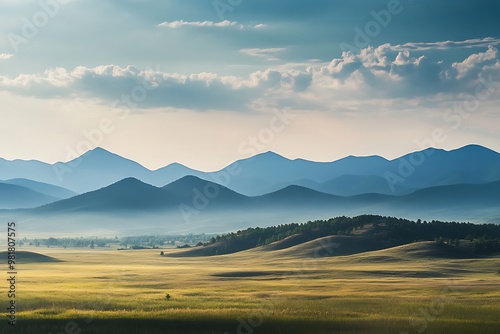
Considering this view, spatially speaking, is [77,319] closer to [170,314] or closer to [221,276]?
[170,314]

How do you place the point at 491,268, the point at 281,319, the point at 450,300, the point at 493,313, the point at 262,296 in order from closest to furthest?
the point at 281,319 → the point at 493,313 → the point at 450,300 → the point at 262,296 → the point at 491,268

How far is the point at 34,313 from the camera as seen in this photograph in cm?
8144

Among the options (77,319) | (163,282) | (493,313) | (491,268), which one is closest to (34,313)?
(77,319)

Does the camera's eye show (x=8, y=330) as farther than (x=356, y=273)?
No

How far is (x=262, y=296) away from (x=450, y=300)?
2382 centimetres

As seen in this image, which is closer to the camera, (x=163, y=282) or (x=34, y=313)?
(x=34, y=313)

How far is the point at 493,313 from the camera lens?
84375 mm

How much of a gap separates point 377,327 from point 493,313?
16.9 meters

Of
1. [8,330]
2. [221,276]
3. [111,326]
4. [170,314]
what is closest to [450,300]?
[170,314]

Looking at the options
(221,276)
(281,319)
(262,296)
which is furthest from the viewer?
(221,276)

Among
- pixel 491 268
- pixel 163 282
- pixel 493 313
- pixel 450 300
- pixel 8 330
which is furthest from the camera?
pixel 491 268

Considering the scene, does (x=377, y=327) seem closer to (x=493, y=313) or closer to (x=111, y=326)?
(x=493, y=313)

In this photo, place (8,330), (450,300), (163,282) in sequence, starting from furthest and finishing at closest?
(163,282)
(450,300)
(8,330)

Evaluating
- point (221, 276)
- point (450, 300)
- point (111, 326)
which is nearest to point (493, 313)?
point (450, 300)
